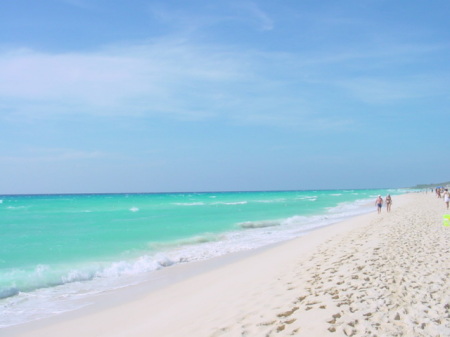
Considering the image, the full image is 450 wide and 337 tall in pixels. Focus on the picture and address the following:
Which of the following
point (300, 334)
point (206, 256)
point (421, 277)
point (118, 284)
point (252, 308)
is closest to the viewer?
point (300, 334)

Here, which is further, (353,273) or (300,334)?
(353,273)

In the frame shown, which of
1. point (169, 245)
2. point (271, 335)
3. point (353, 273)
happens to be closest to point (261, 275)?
point (353, 273)

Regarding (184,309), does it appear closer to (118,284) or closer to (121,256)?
(118,284)

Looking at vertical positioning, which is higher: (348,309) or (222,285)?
(348,309)

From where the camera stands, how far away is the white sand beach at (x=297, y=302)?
16.8 feet

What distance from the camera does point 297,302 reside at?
6273 mm

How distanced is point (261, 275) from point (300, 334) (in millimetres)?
5028

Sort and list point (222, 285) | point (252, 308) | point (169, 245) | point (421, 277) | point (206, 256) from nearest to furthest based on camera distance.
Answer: point (252, 308)
point (421, 277)
point (222, 285)
point (206, 256)
point (169, 245)

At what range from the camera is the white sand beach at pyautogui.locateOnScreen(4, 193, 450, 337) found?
513cm

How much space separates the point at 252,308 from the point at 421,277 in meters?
3.32

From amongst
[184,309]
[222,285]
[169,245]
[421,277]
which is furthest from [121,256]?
[421,277]

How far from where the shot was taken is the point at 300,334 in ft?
15.7

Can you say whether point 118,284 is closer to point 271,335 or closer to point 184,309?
point 184,309

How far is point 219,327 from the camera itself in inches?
222
